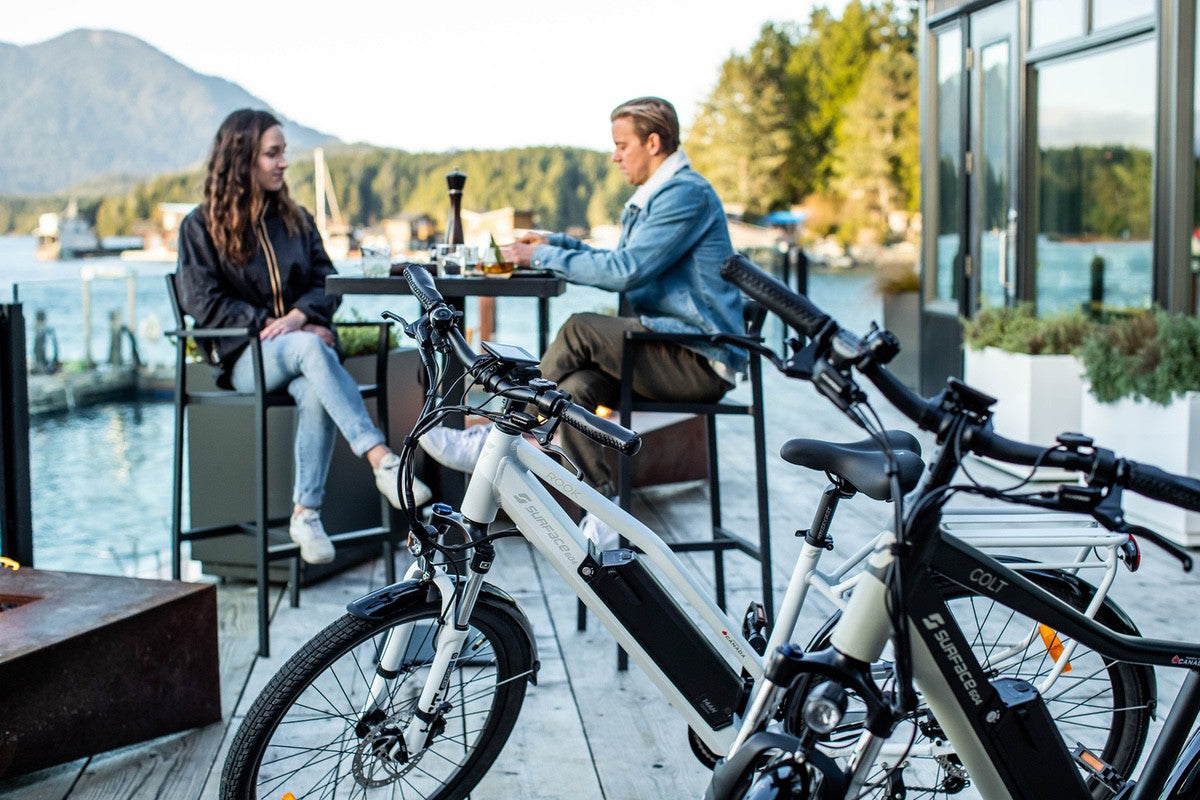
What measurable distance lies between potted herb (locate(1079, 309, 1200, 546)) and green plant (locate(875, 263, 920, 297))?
3593mm

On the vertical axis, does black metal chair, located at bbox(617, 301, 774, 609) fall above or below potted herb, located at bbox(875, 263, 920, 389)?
below

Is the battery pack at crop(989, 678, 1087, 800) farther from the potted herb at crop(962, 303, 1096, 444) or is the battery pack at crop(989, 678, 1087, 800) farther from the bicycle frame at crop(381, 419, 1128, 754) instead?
the potted herb at crop(962, 303, 1096, 444)

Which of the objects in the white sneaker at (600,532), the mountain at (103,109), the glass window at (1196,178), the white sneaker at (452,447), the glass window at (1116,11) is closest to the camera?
the white sneaker at (600,532)

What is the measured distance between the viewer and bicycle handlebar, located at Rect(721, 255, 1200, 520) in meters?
1.16

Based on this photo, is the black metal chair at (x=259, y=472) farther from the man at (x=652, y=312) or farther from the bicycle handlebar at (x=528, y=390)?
the bicycle handlebar at (x=528, y=390)

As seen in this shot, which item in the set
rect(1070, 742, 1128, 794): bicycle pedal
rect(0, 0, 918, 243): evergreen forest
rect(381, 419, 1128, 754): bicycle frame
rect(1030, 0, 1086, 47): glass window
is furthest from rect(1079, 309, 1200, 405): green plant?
rect(0, 0, 918, 243): evergreen forest

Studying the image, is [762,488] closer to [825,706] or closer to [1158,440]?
[825,706]

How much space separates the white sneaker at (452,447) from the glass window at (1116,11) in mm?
3612

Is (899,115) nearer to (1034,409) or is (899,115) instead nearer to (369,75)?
(369,75)

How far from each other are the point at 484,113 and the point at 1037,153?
38021 millimetres

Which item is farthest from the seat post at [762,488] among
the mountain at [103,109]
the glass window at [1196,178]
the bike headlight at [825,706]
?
the mountain at [103,109]

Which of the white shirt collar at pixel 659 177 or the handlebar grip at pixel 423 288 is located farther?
the white shirt collar at pixel 659 177

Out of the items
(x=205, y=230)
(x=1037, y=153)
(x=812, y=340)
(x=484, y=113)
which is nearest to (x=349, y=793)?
(x=812, y=340)

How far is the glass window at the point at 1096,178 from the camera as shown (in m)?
5.49
